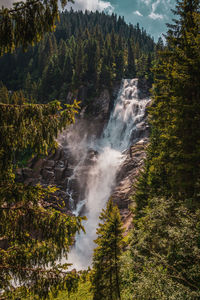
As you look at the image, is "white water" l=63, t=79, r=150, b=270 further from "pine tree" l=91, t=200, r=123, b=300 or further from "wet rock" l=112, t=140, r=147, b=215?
"pine tree" l=91, t=200, r=123, b=300

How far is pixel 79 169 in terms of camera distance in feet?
117

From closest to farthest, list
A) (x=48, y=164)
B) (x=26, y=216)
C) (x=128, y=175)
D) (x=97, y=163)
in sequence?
(x=26, y=216) < (x=128, y=175) < (x=48, y=164) < (x=97, y=163)

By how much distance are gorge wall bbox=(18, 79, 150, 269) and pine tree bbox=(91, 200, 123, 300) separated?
12478 mm

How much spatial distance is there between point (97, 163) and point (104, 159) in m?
1.78

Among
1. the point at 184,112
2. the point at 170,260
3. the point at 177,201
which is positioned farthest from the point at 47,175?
the point at 170,260

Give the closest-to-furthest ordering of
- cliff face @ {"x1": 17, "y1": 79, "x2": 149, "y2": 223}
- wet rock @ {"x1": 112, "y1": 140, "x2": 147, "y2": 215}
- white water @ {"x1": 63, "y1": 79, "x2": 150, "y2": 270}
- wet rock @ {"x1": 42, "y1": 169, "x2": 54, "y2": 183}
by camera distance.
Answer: white water @ {"x1": 63, "y1": 79, "x2": 150, "y2": 270}, wet rock @ {"x1": 112, "y1": 140, "x2": 147, "y2": 215}, cliff face @ {"x1": 17, "y1": 79, "x2": 149, "y2": 223}, wet rock @ {"x1": 42, "y1": 169, "x2": 54, "y2": 183}

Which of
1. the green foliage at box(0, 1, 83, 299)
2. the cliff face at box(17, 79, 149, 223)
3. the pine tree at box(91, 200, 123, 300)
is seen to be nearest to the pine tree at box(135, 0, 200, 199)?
the pine tree at box(91, 200, 123, 300)

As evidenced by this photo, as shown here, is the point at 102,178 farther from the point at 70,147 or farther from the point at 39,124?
the point at 39,124

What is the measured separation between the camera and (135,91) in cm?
A: 4997

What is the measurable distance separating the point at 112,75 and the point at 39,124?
54.6 metres

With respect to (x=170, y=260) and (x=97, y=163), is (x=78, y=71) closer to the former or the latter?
(x=97, y=163)

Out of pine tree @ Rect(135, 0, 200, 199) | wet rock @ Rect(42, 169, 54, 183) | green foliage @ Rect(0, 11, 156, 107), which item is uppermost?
green foliage @ Rect(0, 11, 156, 107)

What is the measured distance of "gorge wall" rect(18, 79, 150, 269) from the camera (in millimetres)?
28312

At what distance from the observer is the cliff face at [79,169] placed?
29.6 metres
